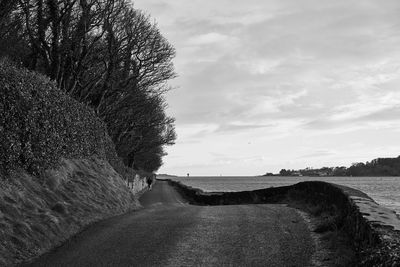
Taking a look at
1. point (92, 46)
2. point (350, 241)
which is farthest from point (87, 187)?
point (92, 46)

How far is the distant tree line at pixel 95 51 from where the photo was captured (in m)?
22.6

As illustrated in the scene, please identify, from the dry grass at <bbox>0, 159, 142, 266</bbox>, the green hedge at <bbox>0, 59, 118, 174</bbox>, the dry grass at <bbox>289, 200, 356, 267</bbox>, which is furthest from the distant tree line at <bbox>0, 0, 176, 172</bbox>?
the dry grass at <bbox>289, 200, 356, 267</bbox>

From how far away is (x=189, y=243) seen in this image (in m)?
9.96

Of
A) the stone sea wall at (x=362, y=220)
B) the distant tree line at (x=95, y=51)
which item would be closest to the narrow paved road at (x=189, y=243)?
the stone sea wall at (x=362, y=220)

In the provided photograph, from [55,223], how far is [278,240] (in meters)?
4.99

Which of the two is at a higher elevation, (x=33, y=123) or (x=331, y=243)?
(x=33, y=123)

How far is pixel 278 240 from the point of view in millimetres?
10359

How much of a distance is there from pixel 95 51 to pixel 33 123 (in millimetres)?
15862

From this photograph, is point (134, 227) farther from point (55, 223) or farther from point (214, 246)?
point (214, 246)

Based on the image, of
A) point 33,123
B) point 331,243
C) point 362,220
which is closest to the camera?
point 362,220

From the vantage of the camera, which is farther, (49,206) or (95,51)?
(95,51)

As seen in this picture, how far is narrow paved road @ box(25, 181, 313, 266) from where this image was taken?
8.44m

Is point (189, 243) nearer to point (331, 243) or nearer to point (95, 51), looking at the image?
Answer: point (331, 243)

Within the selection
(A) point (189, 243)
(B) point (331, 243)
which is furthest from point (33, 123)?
(B) point (331, 243)
